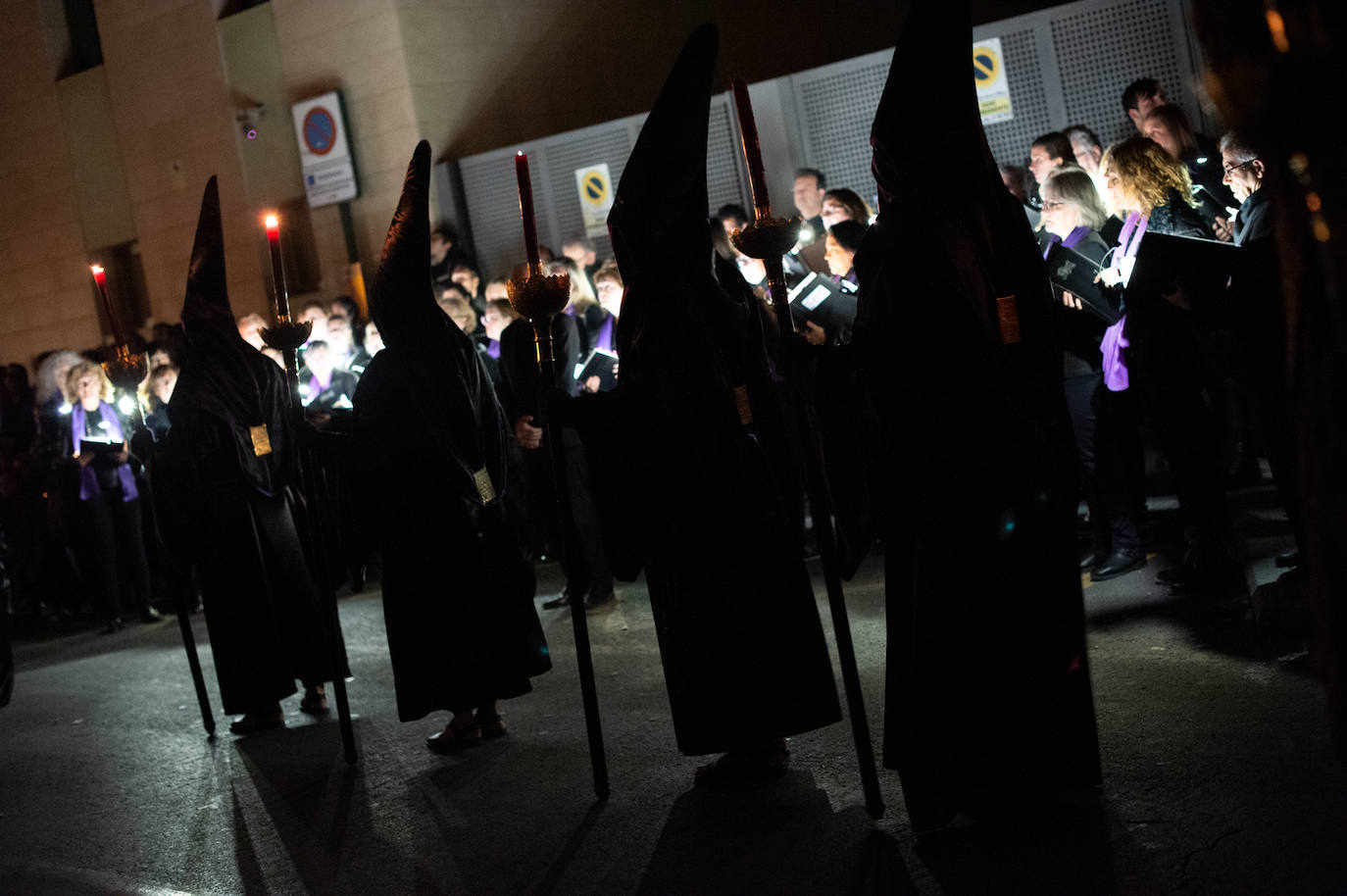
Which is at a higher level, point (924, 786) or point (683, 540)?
point (683, 540)

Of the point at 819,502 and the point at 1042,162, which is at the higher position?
the point at 1042,162

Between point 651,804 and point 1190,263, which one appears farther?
point 1190,263

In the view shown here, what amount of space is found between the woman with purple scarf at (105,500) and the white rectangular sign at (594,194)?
535 centimetres

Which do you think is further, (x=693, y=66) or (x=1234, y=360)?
(x=1234, y=360)

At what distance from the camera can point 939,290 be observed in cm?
371

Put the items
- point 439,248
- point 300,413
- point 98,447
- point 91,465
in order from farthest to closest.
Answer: point 439,248, point 91,465, point 98,447, point 300,413

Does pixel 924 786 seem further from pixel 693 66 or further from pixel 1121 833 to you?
pixel 693 66

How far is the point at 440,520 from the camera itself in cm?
552

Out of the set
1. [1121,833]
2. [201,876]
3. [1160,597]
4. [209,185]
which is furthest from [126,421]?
[1121,833]

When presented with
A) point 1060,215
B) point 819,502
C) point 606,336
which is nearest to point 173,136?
point 606,336

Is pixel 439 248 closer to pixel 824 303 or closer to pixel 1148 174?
pixel 824 303

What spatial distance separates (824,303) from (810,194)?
2546 mm

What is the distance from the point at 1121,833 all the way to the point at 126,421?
29.3ft

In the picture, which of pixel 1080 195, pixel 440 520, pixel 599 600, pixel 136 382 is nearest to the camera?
pixel 440 520
